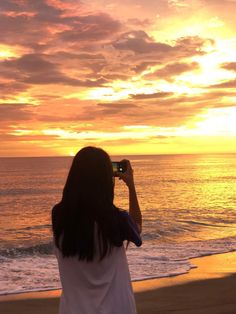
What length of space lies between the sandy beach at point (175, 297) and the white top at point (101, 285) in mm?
5230

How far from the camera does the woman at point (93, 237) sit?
100 inches

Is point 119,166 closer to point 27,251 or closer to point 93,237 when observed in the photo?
point 93,237

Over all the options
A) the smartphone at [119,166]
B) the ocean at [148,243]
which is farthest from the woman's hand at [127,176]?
the ocean at [148,243]

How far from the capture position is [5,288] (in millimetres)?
9469

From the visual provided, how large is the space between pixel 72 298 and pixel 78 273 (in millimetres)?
140

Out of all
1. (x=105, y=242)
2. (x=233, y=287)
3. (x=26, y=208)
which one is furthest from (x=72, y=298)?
(x=26, y=208)

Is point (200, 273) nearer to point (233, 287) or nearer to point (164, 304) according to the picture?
point (233, 287)

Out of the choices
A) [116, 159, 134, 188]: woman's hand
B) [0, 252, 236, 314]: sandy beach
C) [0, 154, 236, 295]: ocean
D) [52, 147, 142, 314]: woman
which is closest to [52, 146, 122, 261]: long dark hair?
[52, 147, 142, 314]: woman

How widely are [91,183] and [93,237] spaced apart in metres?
0.28

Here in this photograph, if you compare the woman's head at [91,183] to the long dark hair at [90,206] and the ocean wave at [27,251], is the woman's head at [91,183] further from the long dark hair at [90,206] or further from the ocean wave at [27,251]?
the ocean wave at [27,251]

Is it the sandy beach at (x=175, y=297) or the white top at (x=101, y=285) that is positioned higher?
the white top at (x=101, y=285)

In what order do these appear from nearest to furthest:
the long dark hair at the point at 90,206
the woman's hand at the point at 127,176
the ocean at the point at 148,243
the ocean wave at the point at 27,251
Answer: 1. the long dark hair at the point at 90,206
2. the woman's hand at the point at 127,176
3. the ocean at the point at 148,243
4. the ocean wave at the point at 27,251

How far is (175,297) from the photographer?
334 inches

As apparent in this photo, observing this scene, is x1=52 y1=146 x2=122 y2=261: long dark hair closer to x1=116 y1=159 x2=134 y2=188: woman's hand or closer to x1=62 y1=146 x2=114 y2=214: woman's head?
x1=62 y1=146 x2=114 y2=214: woman's head
